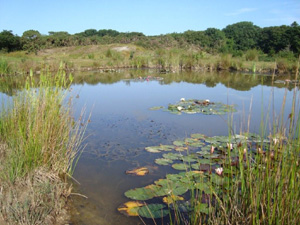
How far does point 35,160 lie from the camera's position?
9.04 ft

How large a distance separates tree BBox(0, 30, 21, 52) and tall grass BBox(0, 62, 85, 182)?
2955 cm

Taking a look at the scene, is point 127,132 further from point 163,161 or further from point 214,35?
point 214,35

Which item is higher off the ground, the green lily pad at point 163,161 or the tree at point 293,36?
the tree at point 293,36

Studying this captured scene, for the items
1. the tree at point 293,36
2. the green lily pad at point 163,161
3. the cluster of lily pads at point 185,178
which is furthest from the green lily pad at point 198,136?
the tree at point 293,36

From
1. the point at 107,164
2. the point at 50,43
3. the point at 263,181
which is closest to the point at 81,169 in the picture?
the point at 107,164

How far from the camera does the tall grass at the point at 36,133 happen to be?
105 inches

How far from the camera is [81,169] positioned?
11.6 ft

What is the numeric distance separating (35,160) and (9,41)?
103ft

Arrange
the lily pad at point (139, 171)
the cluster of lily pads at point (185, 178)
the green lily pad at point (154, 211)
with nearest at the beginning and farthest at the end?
1. the cluster of lily pads at point (185, 178)
2. the green lily pad at point (154, 211)
3. the lily pad at point (139, 171)

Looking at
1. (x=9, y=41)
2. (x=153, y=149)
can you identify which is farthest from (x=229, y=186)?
(x=9, y=41)

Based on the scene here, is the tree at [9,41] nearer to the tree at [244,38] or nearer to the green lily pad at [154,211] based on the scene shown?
the green lily pad at [154,211]

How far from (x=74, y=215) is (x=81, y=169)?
1039 mm

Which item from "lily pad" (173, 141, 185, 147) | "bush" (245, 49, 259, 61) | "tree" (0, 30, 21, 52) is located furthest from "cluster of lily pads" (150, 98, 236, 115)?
"tree" (0, 30, 21, 52)

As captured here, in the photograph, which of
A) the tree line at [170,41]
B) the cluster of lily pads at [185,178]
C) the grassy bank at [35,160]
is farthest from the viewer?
the tree line at [170,41]
